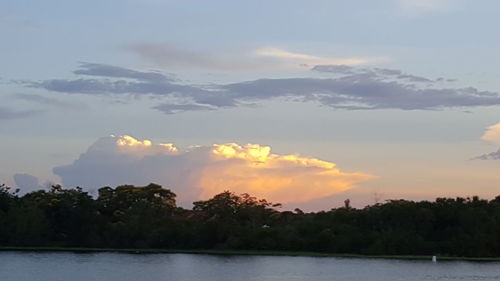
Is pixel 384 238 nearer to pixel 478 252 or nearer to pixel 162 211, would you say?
pixel 478 252

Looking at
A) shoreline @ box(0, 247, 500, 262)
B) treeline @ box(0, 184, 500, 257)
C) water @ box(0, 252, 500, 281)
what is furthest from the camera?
treeline @ box(0, 184, 500, 257)

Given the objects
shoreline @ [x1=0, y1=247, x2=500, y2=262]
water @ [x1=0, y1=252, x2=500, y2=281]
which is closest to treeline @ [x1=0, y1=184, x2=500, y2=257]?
shoreline @ [x1=0, y1=247, x2=500, y2=262]

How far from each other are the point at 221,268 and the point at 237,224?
28.6 metres

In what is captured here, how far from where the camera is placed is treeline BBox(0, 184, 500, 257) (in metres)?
83.7

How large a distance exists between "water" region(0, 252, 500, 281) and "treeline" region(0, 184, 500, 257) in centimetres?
821

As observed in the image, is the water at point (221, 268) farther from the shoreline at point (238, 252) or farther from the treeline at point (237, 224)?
the treeline at point (237, 224)

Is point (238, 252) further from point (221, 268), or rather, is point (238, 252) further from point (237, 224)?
point (221, 268)

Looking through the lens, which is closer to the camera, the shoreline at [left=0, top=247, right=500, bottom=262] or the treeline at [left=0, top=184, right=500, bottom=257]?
the shoreline at [left=0, top=247, right=500, bottom=262]

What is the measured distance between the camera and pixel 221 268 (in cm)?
6506

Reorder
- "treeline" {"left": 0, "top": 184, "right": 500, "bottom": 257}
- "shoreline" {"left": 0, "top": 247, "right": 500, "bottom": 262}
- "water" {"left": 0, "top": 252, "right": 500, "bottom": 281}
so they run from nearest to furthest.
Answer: "water" {"left": 0, "top": 252, "right": 500, "bottom": 281}
"shoreline" {"left": 0, "top": 247, "right": 500, "bottom": 262}
"treeline" {"left": 0, "top": 184, "right": 500, "bottom": 257}

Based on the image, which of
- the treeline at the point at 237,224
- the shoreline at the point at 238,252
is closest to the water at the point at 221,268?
the shoreline at the point at 238,252

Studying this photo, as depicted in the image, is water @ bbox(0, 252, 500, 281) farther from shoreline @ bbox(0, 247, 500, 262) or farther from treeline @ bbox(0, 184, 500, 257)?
treeline @ bbox(0, 184, 500, 257)

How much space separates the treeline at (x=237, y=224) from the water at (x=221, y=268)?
26.9 ft

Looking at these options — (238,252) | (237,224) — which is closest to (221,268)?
(238,252)
